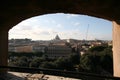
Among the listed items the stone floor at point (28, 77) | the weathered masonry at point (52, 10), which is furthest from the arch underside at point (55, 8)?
Answer: the stone floor at point (28, 77)

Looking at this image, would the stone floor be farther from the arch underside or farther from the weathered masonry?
the arch underside

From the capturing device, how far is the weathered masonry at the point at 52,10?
6.84ft

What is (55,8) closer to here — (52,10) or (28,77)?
(52,10)

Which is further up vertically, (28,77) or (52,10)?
(52,10)

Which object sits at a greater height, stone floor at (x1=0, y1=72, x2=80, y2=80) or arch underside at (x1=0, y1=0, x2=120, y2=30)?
arch underside at (x1=0, y1=0, x2=120, y2=30)

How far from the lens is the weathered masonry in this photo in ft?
6.84

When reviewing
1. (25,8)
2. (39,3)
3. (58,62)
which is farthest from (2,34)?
(58,62)

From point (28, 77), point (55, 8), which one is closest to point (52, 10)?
point (55, 8)

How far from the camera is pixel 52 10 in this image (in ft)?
7.72

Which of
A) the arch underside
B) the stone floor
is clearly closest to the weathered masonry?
the arch underside

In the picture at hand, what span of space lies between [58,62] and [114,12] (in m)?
7.57

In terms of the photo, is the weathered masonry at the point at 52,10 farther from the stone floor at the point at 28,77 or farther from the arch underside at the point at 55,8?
the stone floor at the point at 28,77

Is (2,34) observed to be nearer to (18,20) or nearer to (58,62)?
(18,20)

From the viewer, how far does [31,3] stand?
86.0 inches
